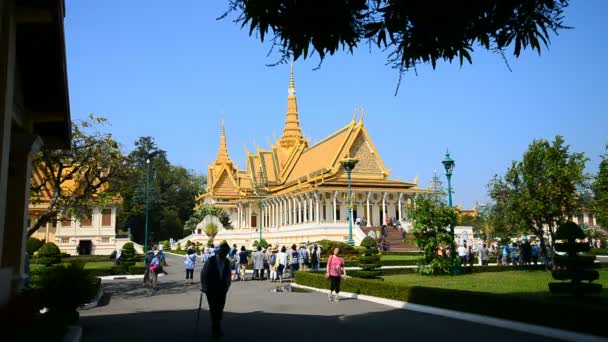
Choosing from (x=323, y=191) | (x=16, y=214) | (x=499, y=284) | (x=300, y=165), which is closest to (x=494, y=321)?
(x=499, y=284)

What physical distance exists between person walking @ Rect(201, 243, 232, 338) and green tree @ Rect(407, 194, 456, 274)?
45.1 ft

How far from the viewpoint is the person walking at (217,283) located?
29.8ft

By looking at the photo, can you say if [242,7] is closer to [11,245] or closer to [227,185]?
[11,245]

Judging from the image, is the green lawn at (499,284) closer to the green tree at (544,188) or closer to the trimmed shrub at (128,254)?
the green tree at (544,188)

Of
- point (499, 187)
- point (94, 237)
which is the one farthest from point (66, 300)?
point (94, 237)

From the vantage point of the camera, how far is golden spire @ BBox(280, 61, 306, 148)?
72500 mm

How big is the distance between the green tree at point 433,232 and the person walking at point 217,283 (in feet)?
45.1

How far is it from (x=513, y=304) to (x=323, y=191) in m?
41.1

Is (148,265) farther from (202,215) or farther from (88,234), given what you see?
(202,215)

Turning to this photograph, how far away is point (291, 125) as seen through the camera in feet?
243

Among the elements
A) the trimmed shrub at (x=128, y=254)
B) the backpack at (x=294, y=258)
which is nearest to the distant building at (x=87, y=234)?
the trimmed shrub at (x=128, y=254)

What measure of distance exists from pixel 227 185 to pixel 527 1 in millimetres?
80174

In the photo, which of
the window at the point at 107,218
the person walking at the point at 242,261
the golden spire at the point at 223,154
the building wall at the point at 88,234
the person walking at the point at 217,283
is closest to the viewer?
the person walking at the point at 217,283

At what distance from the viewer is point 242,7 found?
5273 mm
